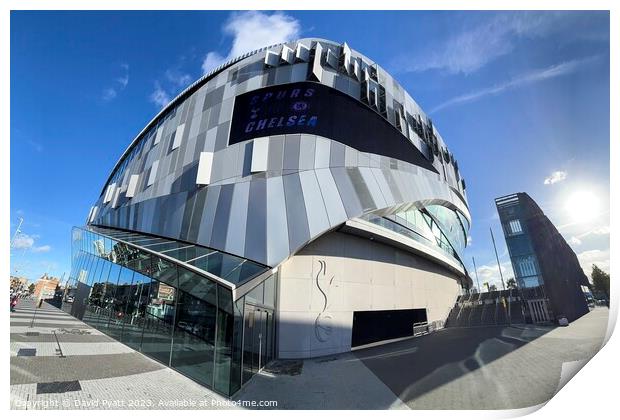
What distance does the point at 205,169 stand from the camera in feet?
50.6

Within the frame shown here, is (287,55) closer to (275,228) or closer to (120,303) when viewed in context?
(275,228)

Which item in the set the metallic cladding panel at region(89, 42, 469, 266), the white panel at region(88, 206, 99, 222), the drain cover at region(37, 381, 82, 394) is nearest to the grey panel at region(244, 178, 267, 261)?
the metallic cladding panel at region(89, 42, 469, 266)

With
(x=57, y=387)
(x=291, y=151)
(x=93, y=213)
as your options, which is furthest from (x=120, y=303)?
(x=93, y=213)

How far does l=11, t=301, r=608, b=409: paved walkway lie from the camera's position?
Result: 634 centimetres

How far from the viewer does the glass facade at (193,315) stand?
26.6 feet

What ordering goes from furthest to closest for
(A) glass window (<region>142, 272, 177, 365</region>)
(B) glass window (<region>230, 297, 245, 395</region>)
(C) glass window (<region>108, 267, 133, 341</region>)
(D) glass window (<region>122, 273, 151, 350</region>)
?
(C) glass window (<region>108, 267, 133, 341</region>)
(D) glass window (<region>122, 273, 151, 350</region>)
(A) glass window (<region>142, 272, 177, 365</region>)
(B) glass window (<region>230, 297, 245, 395</region>)

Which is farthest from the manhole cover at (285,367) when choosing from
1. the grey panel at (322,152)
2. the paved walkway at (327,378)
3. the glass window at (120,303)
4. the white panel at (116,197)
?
the white panel at (116,197)

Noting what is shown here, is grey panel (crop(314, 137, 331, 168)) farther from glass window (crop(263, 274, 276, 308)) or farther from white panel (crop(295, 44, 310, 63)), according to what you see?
glass window (crop(263, 274, 276, 308))

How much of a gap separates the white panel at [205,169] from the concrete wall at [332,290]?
6.61m

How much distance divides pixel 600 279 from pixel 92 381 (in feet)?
48.9

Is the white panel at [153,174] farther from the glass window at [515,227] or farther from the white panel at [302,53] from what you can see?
the glass window at [515,227]

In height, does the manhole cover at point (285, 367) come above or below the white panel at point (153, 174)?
below

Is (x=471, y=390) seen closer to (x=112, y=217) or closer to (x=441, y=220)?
(x=441, y=220)
